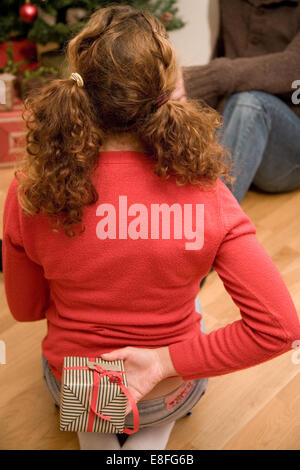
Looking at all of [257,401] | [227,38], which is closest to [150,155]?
[257,401]

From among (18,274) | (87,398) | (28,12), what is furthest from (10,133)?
(87,398)

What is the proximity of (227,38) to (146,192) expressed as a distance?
116 centimetres

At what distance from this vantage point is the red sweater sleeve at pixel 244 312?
0.75 m

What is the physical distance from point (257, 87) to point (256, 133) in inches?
5.6

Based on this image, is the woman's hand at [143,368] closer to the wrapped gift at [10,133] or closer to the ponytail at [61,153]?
the ponytail at [61,153]

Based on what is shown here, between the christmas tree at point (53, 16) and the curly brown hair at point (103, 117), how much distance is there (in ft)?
4.15

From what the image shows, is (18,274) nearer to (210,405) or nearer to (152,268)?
(152,268)

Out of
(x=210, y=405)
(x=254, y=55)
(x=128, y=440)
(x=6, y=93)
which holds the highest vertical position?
(x=254, y=55)

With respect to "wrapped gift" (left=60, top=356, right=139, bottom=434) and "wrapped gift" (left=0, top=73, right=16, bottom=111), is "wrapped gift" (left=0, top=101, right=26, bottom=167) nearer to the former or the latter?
"wrapped gift" (left=0, top=73, right=16, bottom=111)

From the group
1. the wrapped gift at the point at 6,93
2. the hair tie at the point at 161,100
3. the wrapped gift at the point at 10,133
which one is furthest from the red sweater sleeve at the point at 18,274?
the wrapped gift at the point at 6,93

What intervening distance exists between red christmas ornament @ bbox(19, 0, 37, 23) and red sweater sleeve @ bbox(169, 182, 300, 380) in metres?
1.42

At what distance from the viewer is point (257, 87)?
1.49 metres
